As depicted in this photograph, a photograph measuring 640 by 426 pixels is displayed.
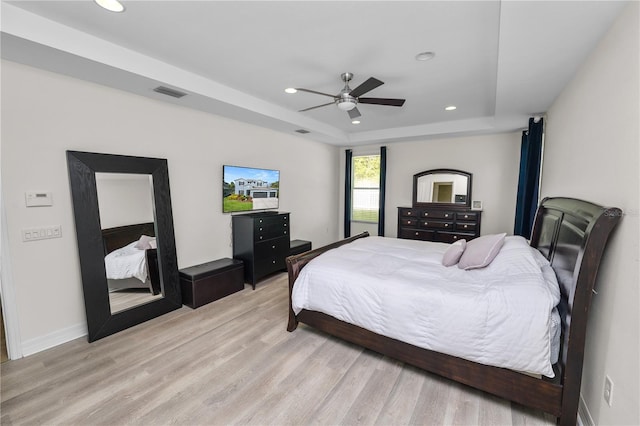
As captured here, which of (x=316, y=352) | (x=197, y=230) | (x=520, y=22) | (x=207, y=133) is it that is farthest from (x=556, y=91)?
(x=197, y=230)

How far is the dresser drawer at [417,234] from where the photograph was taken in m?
5.26

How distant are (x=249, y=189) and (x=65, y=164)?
2.19 metres

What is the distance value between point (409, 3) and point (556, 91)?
220 cm

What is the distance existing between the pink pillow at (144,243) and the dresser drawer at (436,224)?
14.8ft

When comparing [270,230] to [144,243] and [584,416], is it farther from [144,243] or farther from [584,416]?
[584,416]

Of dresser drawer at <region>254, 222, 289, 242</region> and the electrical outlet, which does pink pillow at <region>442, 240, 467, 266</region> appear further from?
dresser drawer at <region>254, 222, 289, 242</region>

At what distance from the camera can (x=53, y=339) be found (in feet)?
8.17

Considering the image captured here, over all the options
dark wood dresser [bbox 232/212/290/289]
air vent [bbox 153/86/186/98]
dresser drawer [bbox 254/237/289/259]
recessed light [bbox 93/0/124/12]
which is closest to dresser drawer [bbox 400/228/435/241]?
dresser drawer [bbox 254/237/289/259]

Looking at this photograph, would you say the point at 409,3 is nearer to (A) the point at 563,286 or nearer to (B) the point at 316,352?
(A) the point at 563,286

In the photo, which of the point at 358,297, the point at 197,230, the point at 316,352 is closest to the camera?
the point at 358,297

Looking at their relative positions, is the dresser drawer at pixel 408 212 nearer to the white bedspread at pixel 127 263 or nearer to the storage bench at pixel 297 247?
the storage bench at pixel 297 247

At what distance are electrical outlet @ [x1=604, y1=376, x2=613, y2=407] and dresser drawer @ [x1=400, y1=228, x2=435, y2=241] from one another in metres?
3.84

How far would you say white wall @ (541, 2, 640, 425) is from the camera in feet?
4.31

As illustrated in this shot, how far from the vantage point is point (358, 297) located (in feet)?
7.39
